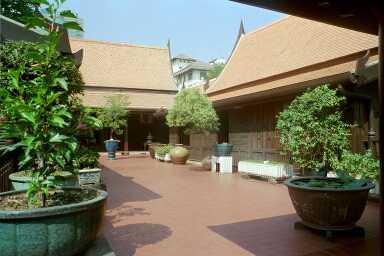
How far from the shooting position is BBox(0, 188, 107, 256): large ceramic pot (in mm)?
2844

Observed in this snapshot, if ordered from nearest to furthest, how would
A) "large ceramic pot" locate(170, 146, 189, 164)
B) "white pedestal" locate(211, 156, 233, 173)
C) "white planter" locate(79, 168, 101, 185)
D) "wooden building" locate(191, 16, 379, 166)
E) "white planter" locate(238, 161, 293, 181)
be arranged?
"white planter" locate(79, 168, 101, 185) < "wooden building" locate(191, 16, 379, 166) < "white planter" locate(238, 161, 293, 181) < "white pedestal" locate(211, 156, 233, 173) < "large ceramic pot" locate(170, 146, 189, 164)

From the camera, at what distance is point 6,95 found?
3262 mm

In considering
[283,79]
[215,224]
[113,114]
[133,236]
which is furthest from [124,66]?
[133,236]

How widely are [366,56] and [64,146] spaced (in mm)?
8788

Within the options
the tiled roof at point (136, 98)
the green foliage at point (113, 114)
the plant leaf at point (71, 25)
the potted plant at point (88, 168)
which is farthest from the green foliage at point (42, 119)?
the tiled roof at point (136, 98)

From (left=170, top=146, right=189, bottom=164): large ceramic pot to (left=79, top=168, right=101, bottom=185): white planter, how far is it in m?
8.78

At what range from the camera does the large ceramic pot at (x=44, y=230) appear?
9.33 feet

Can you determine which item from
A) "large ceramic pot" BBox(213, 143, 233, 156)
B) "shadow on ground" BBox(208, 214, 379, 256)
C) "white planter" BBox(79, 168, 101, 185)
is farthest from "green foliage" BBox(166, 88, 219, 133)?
"shadow on ground" BBox(208, 214, 379, 256)

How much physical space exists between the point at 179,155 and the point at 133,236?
11.3 m

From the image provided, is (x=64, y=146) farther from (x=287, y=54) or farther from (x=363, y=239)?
(x=287, y=54)

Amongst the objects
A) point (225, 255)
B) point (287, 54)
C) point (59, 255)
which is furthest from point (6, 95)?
point (287, 54)

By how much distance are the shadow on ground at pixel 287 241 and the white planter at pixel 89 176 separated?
3.31 meters

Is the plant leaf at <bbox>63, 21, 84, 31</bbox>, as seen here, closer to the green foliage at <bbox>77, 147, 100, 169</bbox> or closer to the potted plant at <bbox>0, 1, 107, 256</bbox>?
the potted plant at <bbox>0, 1, 107, 256</bbox>

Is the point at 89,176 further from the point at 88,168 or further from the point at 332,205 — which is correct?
the point at 332,205
